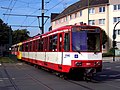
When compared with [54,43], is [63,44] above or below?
below

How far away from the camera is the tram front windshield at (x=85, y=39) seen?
1977 cm

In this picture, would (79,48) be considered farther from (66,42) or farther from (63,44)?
(63,44)

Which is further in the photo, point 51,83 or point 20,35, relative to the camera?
point 20,35

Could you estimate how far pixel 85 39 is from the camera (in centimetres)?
1988

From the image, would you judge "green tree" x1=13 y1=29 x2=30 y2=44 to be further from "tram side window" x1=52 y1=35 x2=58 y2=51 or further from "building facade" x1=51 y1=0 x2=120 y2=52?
"tram side window" x1=52 y1=35 x2=58 y2=51

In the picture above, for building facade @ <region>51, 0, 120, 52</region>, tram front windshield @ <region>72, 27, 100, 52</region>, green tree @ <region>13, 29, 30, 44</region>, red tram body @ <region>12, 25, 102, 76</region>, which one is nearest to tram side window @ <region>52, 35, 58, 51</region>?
red tram body @ <region>12, 25, 102, 76</region>

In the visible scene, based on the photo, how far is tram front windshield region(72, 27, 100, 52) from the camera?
778 inches

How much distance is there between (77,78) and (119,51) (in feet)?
175

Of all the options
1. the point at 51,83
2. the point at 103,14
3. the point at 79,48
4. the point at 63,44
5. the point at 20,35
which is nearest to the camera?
the point at 51,83

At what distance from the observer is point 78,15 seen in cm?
8588

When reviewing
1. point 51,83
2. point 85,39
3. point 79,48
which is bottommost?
point 51,83

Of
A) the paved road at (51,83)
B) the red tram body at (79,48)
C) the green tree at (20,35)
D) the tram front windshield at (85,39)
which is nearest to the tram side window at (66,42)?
the red tram body at (79,48)

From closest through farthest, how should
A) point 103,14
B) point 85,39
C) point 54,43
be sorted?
point 85,39
point 54,43
point 103,14

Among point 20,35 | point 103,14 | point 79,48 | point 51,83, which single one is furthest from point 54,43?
point 20,35
